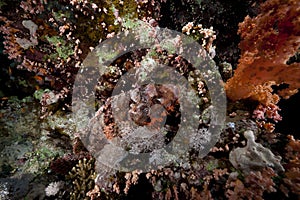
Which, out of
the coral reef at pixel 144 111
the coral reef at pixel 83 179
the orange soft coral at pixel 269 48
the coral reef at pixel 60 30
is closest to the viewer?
the orange soft coral at pixel 269 48

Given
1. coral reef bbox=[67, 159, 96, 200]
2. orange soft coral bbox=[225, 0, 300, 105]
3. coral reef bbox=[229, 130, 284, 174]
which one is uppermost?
orange soft coral bbox=[225, 0, 300, 105]

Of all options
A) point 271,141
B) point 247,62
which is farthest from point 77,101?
point 271,141

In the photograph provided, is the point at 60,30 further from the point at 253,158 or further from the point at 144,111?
the point at 253,158

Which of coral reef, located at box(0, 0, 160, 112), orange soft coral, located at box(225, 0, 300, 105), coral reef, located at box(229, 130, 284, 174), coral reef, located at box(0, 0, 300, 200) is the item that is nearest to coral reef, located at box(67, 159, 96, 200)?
coral reef, located at box(0, 0, 300, 200)

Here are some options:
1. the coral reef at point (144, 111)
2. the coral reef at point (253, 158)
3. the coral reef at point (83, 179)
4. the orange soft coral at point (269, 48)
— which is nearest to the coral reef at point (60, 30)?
the coral reef at point (144, 111)

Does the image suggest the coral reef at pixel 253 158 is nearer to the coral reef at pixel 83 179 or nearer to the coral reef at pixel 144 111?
the coral reef at pixel 144 111

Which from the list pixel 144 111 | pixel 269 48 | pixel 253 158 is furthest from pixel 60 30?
pixel 253 158

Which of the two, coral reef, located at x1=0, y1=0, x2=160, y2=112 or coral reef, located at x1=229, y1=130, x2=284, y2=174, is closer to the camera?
coral reef, located at x1=229, y1=130, x2=284, y2=174

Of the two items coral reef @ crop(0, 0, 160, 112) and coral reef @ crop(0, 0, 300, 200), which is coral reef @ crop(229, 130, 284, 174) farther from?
coral reef @ crop(0, 0, 160, 112)

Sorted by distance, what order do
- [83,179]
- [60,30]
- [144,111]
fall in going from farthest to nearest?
1. [60,30]
2. [83,179]
3. [144,111]
